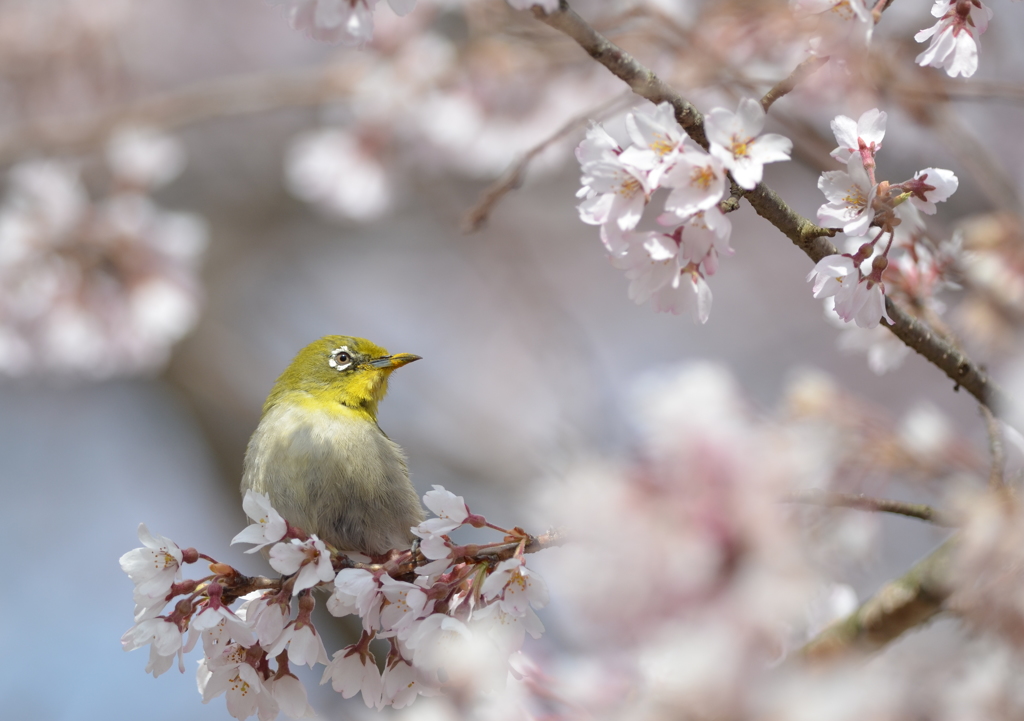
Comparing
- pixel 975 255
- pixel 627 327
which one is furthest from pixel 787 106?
pixel 627 327

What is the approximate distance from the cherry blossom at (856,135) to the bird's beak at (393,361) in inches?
83.7

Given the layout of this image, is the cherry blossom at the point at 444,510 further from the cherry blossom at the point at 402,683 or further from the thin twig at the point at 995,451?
the thin twig at the point at 995,451

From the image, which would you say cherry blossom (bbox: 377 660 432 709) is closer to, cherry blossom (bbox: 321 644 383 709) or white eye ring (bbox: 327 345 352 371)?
cherry blossom (bbox: 321 644 383 709)

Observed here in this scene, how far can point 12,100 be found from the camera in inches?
275

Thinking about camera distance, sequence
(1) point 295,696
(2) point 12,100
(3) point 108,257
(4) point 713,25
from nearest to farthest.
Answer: (1) point 295,696 → (4) point 713,25 → (3) point 108,257 → (2) point 12,100

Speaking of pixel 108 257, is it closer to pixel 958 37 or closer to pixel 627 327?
pixel 958 37

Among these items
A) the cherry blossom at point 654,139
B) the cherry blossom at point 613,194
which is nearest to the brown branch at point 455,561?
the cherry blossom at point 613,194

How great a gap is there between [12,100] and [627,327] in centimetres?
571

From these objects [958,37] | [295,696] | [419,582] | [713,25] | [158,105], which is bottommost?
[158,105]

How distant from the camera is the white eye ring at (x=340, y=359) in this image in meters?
3.65

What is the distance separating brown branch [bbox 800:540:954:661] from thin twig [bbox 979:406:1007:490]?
171 millimetres

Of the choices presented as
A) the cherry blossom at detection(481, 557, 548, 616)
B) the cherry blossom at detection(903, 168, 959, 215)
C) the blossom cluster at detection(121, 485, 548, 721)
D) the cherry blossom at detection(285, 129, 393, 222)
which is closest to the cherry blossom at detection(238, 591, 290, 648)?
the blossom cluster at detection(121, 485, 548, 721)

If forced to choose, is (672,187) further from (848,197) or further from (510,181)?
(510,181)

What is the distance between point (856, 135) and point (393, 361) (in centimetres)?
224
